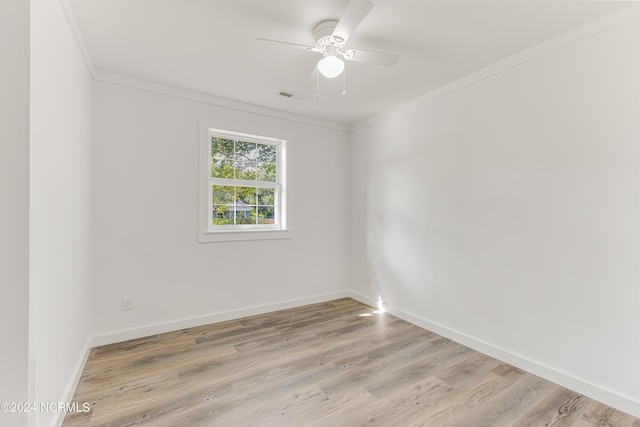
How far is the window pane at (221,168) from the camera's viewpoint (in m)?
3.24

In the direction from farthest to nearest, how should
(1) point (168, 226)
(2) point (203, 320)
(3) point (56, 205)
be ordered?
(2) point (203, 320)
(1) point (168, 226)
(3) point (56, 205)

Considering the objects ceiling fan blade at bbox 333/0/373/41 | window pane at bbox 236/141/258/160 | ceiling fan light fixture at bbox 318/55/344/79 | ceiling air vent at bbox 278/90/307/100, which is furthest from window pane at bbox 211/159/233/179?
ceiling fan blade at bbox 333/0/373/41

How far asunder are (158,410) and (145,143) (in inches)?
90.9

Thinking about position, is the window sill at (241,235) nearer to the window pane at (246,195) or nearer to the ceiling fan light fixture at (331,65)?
the window pane at (246,195)

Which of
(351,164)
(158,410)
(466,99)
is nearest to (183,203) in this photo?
(158,410)

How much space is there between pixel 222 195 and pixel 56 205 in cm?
176

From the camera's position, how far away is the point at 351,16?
5.21 ft

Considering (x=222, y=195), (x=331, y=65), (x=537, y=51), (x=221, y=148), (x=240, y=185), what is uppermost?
(x=537, y=51)

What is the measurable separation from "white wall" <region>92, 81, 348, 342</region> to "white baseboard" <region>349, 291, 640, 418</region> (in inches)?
65.0

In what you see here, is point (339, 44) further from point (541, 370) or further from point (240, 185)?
point (541, 370)

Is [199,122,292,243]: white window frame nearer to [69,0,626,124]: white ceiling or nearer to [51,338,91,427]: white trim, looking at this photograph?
[69,0,626,124]: white ceiling

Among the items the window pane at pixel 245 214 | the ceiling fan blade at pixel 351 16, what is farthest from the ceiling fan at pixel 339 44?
the window pane at pixel 245 214

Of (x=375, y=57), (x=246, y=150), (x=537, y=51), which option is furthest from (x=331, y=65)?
(x=246, y=150)

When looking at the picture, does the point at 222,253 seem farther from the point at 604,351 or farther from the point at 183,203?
the point at 604,351
